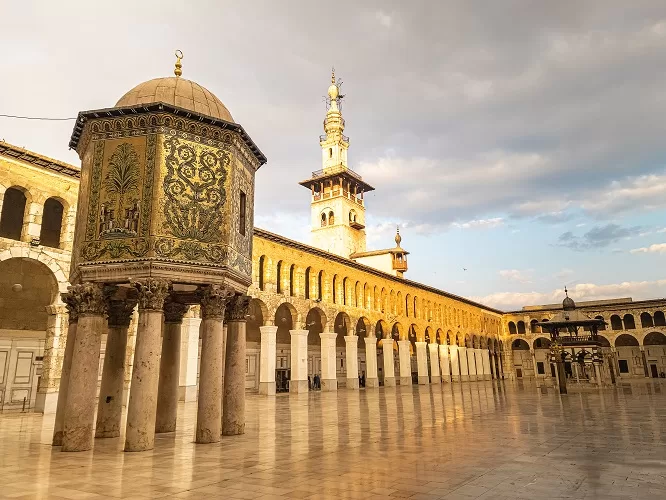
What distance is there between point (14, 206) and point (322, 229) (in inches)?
1469

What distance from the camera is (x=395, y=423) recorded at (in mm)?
13141

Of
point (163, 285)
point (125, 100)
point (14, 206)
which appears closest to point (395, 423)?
point (163, 285)

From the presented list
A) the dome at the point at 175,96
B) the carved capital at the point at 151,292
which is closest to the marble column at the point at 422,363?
the dome at the point at 175,96

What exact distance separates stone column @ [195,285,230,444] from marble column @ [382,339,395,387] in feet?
98.7

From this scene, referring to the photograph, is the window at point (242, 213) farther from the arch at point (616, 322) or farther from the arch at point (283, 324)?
the arch at point (616, 322)

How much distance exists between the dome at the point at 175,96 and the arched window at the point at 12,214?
12.1 m

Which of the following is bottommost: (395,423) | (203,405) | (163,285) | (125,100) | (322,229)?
(395,423)

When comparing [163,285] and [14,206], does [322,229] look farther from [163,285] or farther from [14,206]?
[163,285]

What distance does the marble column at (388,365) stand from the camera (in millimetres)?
38656

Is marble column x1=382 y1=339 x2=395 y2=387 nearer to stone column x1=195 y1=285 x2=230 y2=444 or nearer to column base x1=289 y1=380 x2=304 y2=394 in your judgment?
column base x1=289 y1=380 x2=304 y2=394

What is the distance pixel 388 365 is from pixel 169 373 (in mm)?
29361

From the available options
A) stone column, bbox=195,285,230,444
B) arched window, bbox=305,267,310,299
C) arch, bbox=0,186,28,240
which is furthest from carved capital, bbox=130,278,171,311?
arched window, bbox=305,267,310,299

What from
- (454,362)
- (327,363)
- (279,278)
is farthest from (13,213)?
(454,362)

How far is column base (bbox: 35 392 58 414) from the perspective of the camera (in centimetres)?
1877
